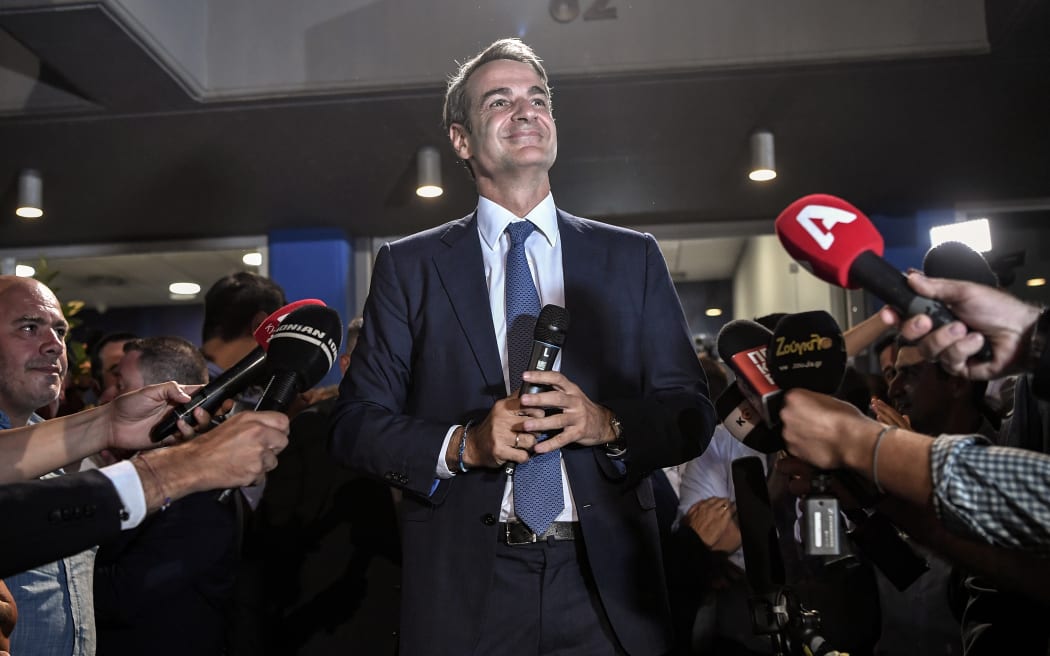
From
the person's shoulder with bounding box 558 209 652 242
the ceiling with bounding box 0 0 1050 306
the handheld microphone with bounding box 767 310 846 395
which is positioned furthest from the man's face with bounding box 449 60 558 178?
the ceiling with bounding box 0 0 1050 306

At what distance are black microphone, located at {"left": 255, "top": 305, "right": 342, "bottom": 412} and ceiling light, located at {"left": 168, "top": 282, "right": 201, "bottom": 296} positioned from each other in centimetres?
737

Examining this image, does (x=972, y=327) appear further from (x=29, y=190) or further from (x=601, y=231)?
(x=29, y=190)

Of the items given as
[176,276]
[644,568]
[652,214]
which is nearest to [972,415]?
[644,568]

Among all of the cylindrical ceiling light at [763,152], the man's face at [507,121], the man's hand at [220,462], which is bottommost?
the man's hand at [220,462]

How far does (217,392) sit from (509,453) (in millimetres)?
554

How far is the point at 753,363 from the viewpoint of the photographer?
1463 millimetres

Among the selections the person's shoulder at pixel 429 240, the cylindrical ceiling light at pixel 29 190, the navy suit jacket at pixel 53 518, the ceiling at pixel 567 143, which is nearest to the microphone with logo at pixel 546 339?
the person's shoulder at pixel 429 240

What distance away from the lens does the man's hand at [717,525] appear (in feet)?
9.92

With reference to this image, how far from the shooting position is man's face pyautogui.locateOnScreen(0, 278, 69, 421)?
2.42m

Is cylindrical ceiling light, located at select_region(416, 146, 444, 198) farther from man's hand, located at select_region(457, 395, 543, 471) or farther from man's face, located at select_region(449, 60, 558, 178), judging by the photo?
man's hand, located at select_region(457, 395, 543, 471)

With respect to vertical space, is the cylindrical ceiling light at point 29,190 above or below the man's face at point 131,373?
above

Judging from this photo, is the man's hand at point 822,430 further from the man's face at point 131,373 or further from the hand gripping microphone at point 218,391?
the man's face at point 131,373

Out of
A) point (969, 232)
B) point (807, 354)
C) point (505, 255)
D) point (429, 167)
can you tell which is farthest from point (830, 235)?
point (969, 232)

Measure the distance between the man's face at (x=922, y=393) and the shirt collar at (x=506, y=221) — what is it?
5.57ft
